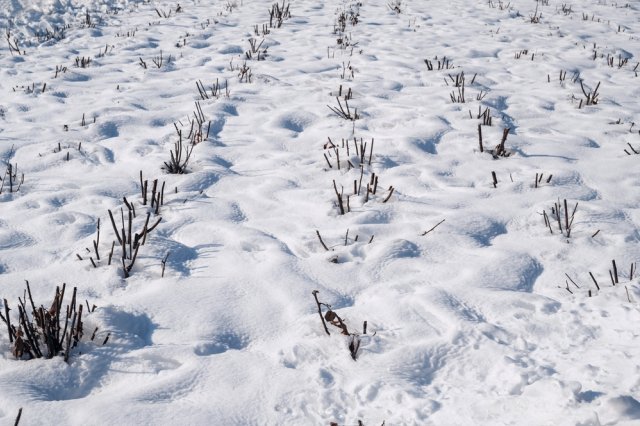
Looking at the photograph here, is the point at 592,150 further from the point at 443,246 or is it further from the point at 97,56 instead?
the point at 97,56

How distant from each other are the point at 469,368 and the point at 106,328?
1.43m

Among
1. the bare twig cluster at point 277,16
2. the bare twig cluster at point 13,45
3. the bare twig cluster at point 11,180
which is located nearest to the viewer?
the bare twig cluster at point 11,180

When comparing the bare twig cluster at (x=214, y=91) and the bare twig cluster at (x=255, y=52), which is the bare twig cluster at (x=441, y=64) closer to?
the bare twig cluster at (x=255, y=52)

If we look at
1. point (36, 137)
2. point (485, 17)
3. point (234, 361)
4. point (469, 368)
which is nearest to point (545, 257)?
point (469, 368)

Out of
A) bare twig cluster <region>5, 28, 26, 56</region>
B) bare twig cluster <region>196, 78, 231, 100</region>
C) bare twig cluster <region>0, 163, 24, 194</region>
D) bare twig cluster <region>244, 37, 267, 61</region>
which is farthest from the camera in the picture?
bare twig cluster <region>5, 28, 26, 56</region>

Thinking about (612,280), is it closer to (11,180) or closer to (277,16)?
(11,180)

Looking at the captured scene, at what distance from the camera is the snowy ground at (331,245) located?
1.83 metres

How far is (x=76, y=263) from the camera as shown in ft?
8.51

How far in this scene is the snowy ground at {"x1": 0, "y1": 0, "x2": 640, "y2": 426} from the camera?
1.83 m

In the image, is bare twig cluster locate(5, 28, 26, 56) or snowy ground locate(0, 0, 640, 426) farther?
bare twig cluster locate(5, 28, 26, 56)

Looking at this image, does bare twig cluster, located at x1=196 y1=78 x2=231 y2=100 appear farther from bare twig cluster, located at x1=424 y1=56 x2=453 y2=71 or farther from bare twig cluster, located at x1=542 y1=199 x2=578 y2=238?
bare twig cluster, located at x1=542 y1=199 x2=578 y2=238

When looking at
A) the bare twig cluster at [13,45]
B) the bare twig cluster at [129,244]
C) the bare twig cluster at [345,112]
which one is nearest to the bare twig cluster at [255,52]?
the bare twig cluster at [345,112]

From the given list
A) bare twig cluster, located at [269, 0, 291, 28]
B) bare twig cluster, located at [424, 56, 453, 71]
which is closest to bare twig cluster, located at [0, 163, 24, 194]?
bare twig cluster, located at [424, 56, 453, 71]

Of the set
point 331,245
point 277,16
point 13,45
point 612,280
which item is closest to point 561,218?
point 612,280
